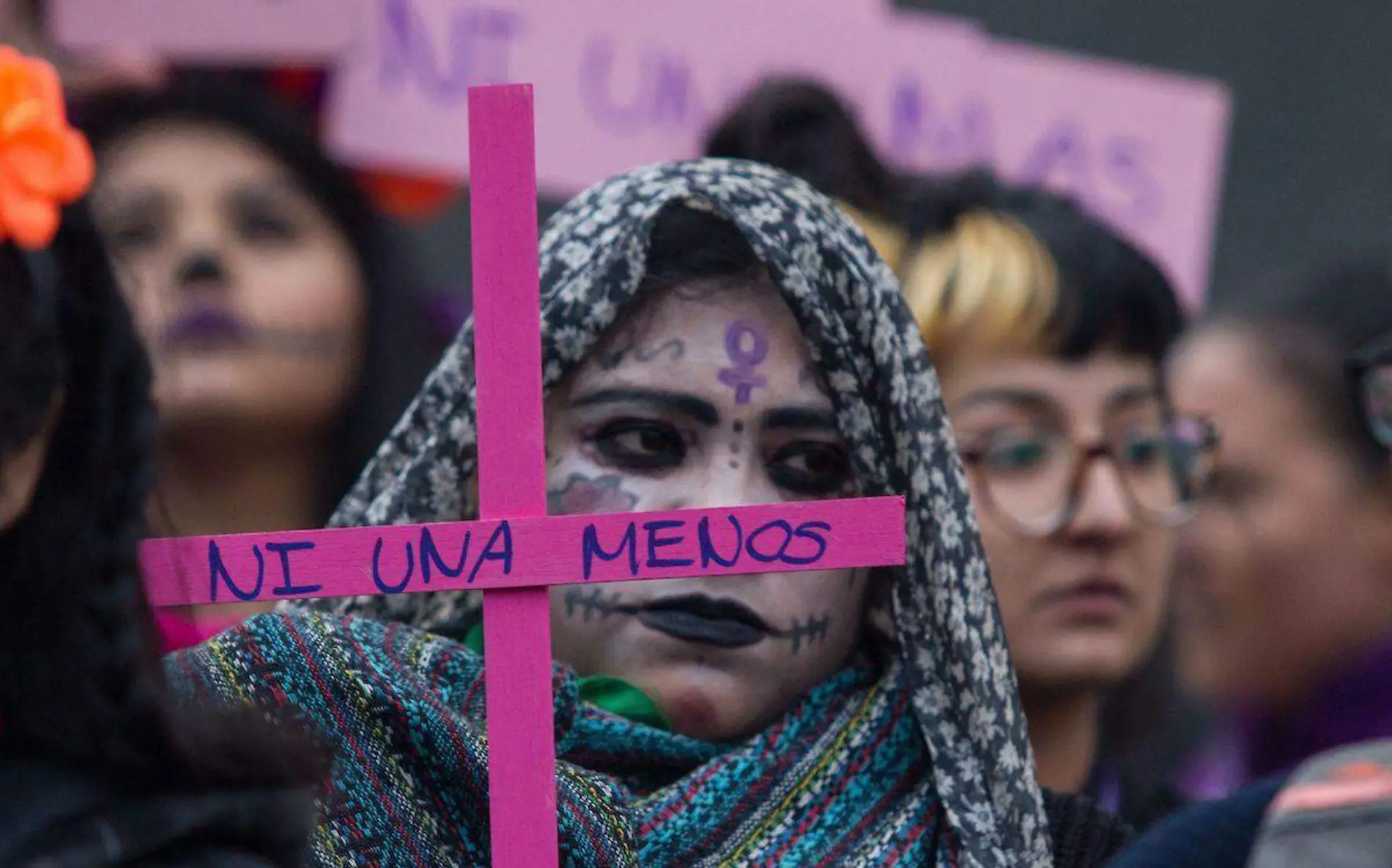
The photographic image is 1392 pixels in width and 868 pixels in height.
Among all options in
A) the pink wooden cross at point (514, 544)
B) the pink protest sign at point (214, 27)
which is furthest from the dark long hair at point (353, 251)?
the pink wooden cross at point (514, 544)

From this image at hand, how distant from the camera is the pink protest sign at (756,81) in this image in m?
2.99

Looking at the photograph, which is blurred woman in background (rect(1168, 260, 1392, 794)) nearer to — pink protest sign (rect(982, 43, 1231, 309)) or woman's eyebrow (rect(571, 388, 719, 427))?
pink protest sign (rect(982, 43, 1231, 309))

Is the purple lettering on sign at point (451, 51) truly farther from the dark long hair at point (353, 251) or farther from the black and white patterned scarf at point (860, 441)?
the black and white patterned scarf at point (860, 441)

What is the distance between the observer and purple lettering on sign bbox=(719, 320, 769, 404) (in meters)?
1.79

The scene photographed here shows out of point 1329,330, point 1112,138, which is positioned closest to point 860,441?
point 1329,330

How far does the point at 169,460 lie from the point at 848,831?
50.0 inches

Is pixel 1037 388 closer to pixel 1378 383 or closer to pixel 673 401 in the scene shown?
pixel 1378 383

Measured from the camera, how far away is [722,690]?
1757mm

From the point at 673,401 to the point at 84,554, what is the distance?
25.6 inches

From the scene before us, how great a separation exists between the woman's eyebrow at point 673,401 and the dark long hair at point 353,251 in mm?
1009

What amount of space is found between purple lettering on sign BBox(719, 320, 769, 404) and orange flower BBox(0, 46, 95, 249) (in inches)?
27.6

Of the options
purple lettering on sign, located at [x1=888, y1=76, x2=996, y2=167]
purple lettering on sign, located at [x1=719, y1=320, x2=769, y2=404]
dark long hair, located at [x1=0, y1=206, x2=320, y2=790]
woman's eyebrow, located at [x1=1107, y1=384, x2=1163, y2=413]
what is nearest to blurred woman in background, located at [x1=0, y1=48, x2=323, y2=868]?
dark long hair, located at [x1=0, y1=206, x2=320, y2=790]

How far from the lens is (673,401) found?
1786mm

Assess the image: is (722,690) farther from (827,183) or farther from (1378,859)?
(827,183)
